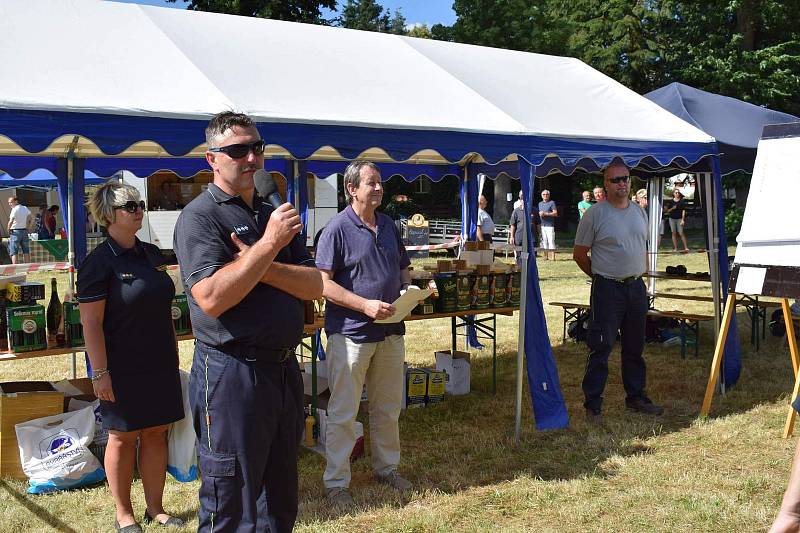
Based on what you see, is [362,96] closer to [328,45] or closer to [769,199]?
[328,45]

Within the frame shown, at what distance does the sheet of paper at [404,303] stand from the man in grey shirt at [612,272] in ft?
6.55

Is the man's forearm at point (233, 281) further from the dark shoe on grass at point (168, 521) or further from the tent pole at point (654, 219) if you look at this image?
the tent pole at point (654, 219)

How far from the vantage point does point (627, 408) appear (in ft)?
20.4

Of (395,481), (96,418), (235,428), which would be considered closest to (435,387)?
(395,481)

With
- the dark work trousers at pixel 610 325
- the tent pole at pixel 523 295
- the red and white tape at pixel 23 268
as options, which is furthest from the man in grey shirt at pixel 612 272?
the red and white tape at pixel 23 268

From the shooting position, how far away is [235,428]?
2.50m

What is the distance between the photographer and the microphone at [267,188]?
2.51 metres

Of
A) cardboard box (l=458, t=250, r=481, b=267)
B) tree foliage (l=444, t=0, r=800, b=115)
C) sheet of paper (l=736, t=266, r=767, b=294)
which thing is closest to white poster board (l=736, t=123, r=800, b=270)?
sheet of paper (l=736, t=266, r=767, b=294)

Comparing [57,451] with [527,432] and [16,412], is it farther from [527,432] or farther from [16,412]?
[527,432]

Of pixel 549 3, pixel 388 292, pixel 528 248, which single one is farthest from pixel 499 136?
pixel 549 3

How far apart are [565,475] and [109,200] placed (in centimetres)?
316

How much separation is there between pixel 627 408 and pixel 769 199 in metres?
1.98

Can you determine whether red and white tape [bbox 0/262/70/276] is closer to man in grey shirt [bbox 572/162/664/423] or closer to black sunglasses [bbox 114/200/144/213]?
black sunglasses [bbox 114/200/144/213]

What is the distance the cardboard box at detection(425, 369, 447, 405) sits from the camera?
6402 millimetres
